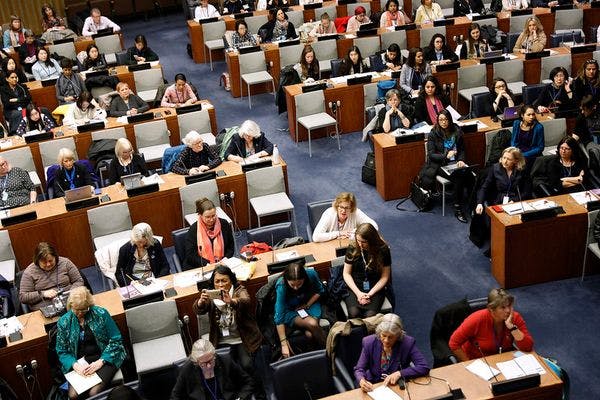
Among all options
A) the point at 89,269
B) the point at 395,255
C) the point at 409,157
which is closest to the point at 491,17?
the point at 409,157

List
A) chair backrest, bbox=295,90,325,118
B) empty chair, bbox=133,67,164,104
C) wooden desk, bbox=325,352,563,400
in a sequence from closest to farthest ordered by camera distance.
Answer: wooden desk, bbox=325,352,563,400
chair backrest, bbox=295,90,325,118
empty chair, bbox=133,67,164,104

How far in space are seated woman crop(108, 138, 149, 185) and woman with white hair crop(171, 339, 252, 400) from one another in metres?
3.48

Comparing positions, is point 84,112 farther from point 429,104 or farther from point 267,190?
point 429,104

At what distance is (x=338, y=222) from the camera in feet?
23.9

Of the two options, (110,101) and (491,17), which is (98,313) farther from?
(491,17)

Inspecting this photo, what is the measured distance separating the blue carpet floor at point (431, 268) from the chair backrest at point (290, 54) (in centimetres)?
91

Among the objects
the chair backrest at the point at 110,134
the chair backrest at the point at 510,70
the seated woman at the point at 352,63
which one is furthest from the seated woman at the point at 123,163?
the chair backrest at the point at 510,70

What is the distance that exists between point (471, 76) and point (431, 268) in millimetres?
3984

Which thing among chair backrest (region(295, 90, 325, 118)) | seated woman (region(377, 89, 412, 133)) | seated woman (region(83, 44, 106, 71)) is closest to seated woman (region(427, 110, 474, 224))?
seated woman (region(377, 89, 412, 133))

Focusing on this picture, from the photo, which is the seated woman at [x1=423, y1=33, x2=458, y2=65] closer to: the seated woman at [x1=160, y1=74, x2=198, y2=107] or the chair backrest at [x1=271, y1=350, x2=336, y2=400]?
the seated woman at [x1=160, y1=74, x2=198, y2=107]

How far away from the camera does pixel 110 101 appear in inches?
414

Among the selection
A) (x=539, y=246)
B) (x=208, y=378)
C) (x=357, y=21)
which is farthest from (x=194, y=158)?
(x=357, y=21)

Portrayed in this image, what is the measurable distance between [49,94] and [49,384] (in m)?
5.99

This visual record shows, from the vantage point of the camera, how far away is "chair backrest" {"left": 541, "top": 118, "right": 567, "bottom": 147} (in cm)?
927
